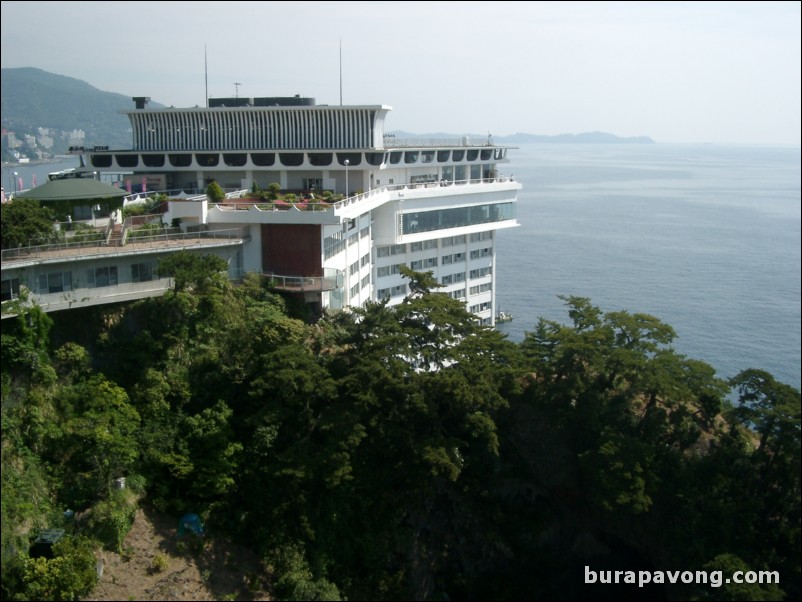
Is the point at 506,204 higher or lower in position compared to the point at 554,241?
higher

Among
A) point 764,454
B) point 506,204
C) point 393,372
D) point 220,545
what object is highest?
point 506,204

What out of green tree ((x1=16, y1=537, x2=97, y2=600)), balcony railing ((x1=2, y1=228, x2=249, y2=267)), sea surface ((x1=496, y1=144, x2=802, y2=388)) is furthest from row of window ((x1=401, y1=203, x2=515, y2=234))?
green tree ((x1=16, y1=537, x2=97, y2=600))

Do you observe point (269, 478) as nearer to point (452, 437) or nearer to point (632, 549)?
point (452, 437)

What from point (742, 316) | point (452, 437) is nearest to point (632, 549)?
point (452, 437)

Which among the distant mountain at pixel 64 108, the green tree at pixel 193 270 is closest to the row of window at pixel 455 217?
the green tree at pixel 193 270

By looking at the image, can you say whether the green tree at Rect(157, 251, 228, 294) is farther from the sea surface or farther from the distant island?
the sea surface

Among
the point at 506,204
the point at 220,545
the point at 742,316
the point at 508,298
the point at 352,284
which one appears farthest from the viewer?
the point at 508,298

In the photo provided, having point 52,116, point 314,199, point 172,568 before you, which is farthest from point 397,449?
point 52,116

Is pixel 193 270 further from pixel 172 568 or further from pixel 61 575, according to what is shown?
pixel 61 575
